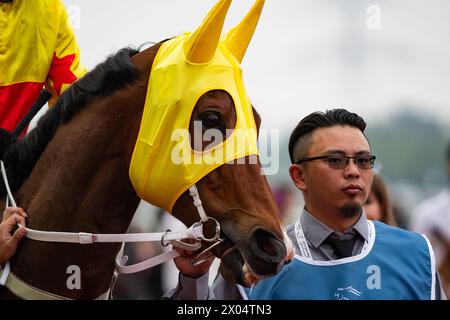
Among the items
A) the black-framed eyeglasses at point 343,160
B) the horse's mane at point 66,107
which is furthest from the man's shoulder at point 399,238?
the horse's mane at point 66,107

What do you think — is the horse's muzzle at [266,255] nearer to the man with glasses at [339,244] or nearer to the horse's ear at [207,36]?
the man with glasses at [339,244]

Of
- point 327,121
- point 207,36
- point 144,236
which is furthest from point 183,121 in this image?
point 327,121

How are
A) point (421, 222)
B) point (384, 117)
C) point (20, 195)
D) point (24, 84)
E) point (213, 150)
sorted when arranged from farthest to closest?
point (384, 117), point (421, 222), point (24, 84), point (20, 195), point (213, 150)

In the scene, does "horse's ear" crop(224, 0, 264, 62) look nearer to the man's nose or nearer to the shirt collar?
the man's nose

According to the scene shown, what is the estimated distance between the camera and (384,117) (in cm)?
1240

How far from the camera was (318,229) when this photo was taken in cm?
394

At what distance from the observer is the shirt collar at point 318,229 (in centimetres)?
391

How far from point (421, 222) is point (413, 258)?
13.8ft

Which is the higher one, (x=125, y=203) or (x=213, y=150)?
(x=213, y=150)

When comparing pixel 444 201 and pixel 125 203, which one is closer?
pixel 125 203

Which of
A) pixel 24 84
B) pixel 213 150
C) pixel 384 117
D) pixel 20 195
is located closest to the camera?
pixel 213 150

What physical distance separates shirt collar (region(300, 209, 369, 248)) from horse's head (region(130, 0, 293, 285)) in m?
0.51
